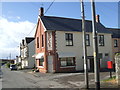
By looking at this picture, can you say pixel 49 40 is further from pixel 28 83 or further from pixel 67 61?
pixel 28 83

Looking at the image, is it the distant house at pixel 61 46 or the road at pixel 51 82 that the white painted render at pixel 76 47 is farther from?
the road at pixel 51 82

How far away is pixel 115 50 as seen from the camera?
30.5 meters

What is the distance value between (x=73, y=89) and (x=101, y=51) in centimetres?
1729

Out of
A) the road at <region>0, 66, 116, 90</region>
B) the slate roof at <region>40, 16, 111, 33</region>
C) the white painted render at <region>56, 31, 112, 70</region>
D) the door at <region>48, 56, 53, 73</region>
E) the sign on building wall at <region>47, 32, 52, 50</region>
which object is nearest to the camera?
the road at <region>0, 66, 116, 90</region>

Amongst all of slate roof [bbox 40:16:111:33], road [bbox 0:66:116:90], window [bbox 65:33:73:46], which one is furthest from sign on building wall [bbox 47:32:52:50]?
road [bbox 0:66:116:90]

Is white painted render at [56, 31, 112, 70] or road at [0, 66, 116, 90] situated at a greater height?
white painted render at [56, 31, 112, 70]

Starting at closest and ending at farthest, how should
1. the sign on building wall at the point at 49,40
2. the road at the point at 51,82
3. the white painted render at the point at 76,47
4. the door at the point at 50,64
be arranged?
the road at the point at 51,82, the door at the point at 50,64, the white painted render at the point at 76,47, the sign on building wall at the point at 49,40

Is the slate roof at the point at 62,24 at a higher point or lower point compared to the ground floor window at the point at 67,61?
higher

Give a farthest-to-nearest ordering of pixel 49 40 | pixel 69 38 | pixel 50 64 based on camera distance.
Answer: pixel 69 38 < pixel 49 40 < pixel 50 64

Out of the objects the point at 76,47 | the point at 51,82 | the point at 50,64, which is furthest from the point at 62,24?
the point at 51,82

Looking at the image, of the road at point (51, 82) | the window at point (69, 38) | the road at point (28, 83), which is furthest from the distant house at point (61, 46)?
the road at point (28, 83)

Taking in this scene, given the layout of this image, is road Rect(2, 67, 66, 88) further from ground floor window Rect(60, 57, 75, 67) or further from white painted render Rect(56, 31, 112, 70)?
white painted render Rect(56, 31, 112, 70)

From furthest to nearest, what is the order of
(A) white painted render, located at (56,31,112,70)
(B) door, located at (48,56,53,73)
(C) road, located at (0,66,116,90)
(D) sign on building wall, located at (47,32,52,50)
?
(D) sign on building wall, located at (47,32,52,50) → (A) white painted render, located at (56,31,112,70) → (B) door, located at (48,56,53,73) → (C) road, located at (0,66,116,90)

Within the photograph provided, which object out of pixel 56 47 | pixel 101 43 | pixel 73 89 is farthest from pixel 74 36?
pixel 73 89
